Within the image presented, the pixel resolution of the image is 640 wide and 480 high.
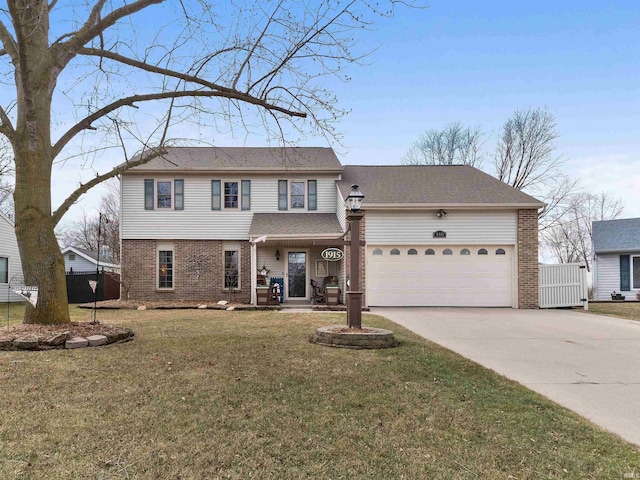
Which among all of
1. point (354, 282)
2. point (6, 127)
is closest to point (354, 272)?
point (354, 282)

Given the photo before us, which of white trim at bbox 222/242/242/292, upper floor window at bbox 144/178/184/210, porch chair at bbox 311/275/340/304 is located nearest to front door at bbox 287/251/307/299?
porch chair at bbox 311/275/340/304

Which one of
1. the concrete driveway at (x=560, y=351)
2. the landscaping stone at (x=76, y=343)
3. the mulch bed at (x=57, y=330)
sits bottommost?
the concrete driveway at (x=560, y=351)

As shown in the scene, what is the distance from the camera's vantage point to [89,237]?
42062mm

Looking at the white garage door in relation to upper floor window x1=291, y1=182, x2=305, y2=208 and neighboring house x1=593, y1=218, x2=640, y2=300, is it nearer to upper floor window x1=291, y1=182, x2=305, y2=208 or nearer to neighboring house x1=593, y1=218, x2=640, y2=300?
upper floor window x1=291, y1=182, x2=305, y2=208

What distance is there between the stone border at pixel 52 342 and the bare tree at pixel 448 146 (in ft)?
92.4

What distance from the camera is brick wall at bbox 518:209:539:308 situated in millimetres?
13711

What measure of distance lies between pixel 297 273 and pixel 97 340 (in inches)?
385

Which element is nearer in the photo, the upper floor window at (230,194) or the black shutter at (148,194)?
the black shutter at (148,194)

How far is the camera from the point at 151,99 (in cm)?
733

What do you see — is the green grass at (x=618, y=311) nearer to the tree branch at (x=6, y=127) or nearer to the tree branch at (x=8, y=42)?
the tree branch at (x=6, y=127)

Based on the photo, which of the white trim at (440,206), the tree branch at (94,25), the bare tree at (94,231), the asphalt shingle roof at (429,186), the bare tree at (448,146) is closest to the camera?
the tree branch at (94,25)

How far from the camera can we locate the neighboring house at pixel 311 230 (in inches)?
546

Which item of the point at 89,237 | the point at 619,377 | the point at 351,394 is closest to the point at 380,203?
the point at 619,377

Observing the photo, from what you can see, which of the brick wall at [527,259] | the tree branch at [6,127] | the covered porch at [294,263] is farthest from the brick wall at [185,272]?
the brick wall at [527,259]
